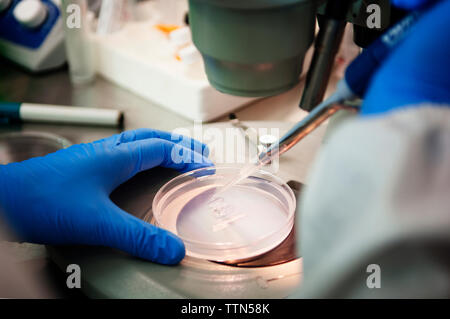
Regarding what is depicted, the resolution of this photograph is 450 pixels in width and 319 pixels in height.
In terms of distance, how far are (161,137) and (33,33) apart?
773 mm

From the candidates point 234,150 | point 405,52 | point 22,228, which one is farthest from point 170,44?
point 405,52

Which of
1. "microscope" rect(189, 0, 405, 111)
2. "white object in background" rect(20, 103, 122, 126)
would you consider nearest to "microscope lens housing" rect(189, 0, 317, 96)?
"microscope" rect(189, 0, 405, 111)

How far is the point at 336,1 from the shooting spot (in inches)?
29.5

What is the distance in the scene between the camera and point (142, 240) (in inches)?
34.3

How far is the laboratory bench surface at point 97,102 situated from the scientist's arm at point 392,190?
0.84 meters

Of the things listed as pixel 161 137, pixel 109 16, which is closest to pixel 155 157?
pixel 161 137

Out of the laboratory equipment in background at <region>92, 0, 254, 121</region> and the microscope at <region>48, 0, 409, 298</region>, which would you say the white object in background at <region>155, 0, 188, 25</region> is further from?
the microscope at <region>48, 0, 409, 298</region>

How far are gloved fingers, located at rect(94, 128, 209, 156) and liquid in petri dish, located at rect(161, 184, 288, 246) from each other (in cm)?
12

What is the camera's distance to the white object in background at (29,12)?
1535mm

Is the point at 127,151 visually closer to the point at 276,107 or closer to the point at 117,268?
the point at 117,268

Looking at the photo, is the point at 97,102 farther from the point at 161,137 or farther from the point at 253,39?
the point at 253,39

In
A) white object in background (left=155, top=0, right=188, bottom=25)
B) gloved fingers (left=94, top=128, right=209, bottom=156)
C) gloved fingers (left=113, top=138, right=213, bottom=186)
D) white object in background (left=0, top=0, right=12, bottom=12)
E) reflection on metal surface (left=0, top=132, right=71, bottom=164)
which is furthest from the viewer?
white object in background (left=155, top=0, right=188, bottom=25)

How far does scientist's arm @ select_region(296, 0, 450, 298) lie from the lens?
48cm

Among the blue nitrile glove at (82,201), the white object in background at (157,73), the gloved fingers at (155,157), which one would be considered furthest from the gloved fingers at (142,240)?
the white object in background at (157,73)
